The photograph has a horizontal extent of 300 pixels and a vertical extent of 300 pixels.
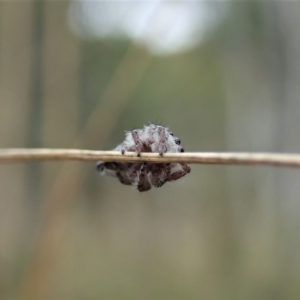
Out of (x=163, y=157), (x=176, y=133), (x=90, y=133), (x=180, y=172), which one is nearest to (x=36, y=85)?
(x=176, y=133)

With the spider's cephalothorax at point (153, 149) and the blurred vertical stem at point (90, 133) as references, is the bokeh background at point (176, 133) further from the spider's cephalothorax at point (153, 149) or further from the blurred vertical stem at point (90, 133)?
the spider's cephalothorax at point (153, 149)

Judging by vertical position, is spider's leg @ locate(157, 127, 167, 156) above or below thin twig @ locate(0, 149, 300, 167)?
above

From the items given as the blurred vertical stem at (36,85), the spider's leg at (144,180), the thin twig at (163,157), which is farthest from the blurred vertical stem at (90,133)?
the blurred vertical stem at (36,85)

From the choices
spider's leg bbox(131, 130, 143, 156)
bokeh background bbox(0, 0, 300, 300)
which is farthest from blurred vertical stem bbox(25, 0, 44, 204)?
spider's leg bbox(131, 130, 143, 156)

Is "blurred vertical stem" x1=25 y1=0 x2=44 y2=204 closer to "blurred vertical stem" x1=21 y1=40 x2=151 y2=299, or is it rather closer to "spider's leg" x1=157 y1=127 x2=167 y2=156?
"blurred vertical stem" x1=21 y1=40 x2=151 y2=299

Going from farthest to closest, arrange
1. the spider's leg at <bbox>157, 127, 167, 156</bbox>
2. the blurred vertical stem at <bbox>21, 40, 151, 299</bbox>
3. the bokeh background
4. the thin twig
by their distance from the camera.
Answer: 1. the bokeh background
2. the blurred vertical stem at <bbox>21, 40, 151, 299</bbox>
3. the spider's leg at <bbox>157, 127, 167, 156</bbox>
4. the thin twig

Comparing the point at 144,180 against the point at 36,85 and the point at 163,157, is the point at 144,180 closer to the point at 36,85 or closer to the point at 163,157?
the point at 163,157

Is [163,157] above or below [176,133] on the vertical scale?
below
